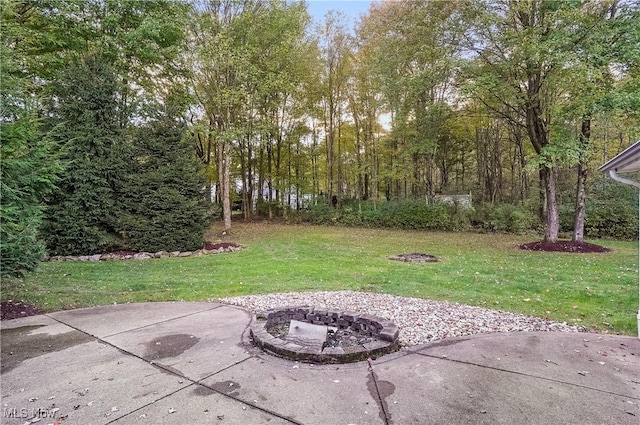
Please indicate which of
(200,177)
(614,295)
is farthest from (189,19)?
(614,295)

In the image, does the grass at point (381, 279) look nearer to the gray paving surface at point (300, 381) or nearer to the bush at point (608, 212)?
the gray paving surface at point (300, 381)

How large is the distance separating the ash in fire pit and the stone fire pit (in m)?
4.45

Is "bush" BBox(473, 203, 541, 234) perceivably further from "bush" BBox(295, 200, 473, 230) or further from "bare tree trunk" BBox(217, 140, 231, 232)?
"bare tree trunk" BBox(217, 140, 231, 232)

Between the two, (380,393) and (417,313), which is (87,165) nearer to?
(417,313)

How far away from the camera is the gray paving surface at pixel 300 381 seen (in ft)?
6.62

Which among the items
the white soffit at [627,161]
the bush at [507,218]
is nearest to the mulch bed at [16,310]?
the white soffit at [627,161]

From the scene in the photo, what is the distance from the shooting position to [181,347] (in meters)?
2.98

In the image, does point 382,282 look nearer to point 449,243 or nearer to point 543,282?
point 543,282

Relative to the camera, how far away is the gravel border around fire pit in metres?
3.43

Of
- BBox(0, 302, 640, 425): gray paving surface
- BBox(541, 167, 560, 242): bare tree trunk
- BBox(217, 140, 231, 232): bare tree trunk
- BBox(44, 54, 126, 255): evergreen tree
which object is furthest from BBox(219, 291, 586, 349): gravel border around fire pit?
BBox(217, 140, 231, 232): bare tree trunk

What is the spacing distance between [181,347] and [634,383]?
354cm

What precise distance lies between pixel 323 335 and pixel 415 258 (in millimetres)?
5329

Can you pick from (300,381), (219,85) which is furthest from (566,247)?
(219,85)

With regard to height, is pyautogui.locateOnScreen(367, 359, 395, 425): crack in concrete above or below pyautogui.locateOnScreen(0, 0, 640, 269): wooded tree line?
below
